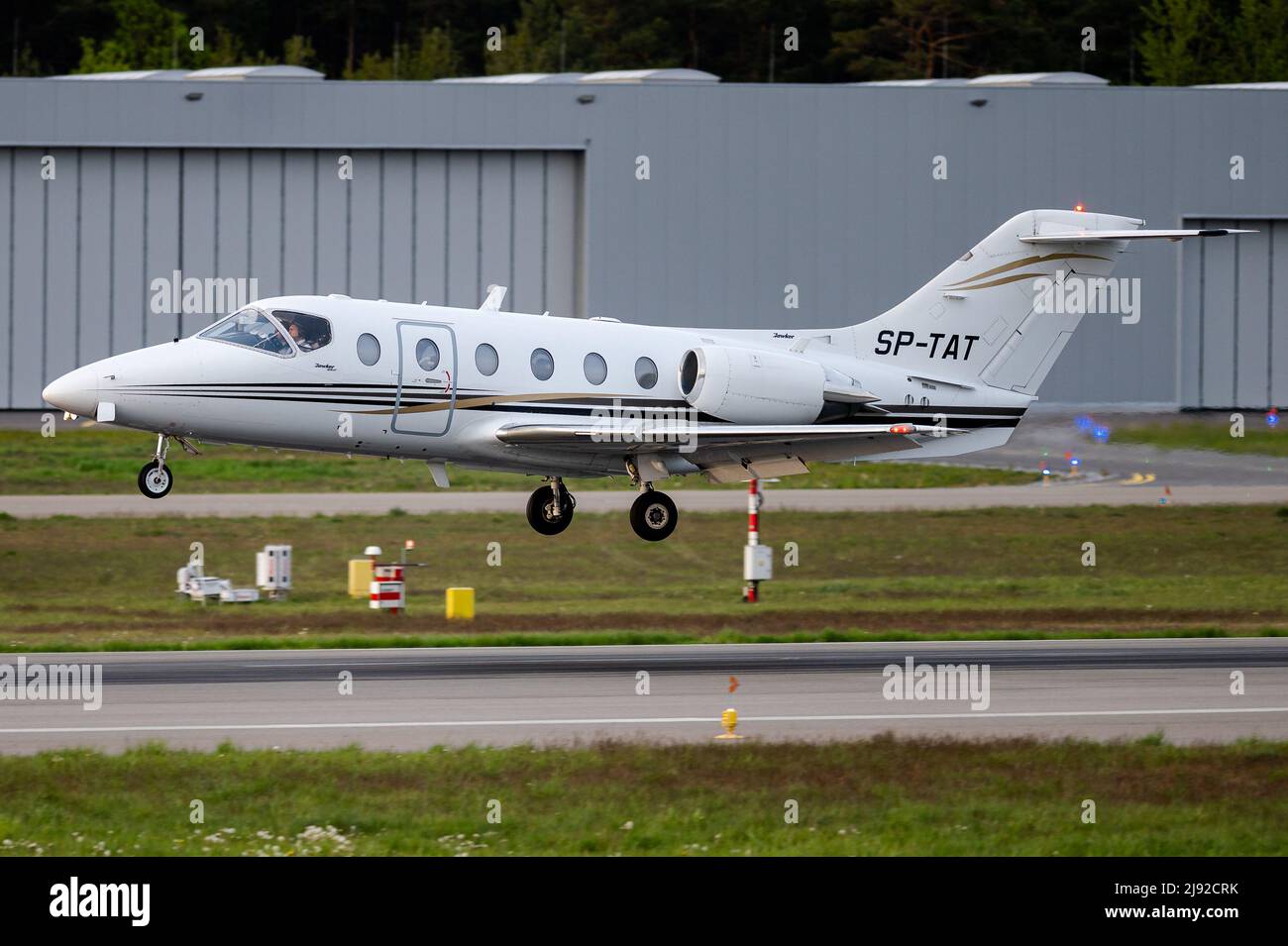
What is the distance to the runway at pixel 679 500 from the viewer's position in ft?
132

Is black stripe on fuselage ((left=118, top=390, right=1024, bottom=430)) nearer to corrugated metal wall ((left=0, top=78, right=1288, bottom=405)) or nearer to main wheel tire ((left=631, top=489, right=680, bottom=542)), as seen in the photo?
main wheel tire ((left=631, top=489, right=680, bottom=542))

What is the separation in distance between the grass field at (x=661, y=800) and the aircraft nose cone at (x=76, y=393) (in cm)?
412

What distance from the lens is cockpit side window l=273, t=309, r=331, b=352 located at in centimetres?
2217

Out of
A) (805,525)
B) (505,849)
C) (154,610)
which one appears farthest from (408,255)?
(505,849)

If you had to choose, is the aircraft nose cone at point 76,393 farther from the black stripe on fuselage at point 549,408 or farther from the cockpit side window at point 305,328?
the cockpit side window at point 305,328

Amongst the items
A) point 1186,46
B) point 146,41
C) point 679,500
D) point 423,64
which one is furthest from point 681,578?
point 146,41

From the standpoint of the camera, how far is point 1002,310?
2666 cm

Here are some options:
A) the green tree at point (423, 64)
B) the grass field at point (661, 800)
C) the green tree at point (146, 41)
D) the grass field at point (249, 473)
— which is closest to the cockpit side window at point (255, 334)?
the grass field at point (661, 800)

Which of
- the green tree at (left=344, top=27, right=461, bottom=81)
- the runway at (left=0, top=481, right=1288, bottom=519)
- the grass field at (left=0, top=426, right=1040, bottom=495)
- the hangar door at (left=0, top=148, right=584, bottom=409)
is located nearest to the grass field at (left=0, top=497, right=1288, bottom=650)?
the runway at (left=0, top=481, right=1288, bottom=519)

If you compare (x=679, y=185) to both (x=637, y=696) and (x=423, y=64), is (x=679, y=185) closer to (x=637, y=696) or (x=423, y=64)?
(x=637, y=696)

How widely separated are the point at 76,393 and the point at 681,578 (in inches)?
675

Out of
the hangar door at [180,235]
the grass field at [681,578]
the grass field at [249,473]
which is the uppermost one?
the hangar door at [180,235]

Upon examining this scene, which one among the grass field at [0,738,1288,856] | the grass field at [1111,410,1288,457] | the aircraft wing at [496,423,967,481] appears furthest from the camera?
the grass field at [1111,410,1288,457]

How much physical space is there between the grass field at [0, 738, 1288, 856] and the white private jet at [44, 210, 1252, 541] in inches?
179
